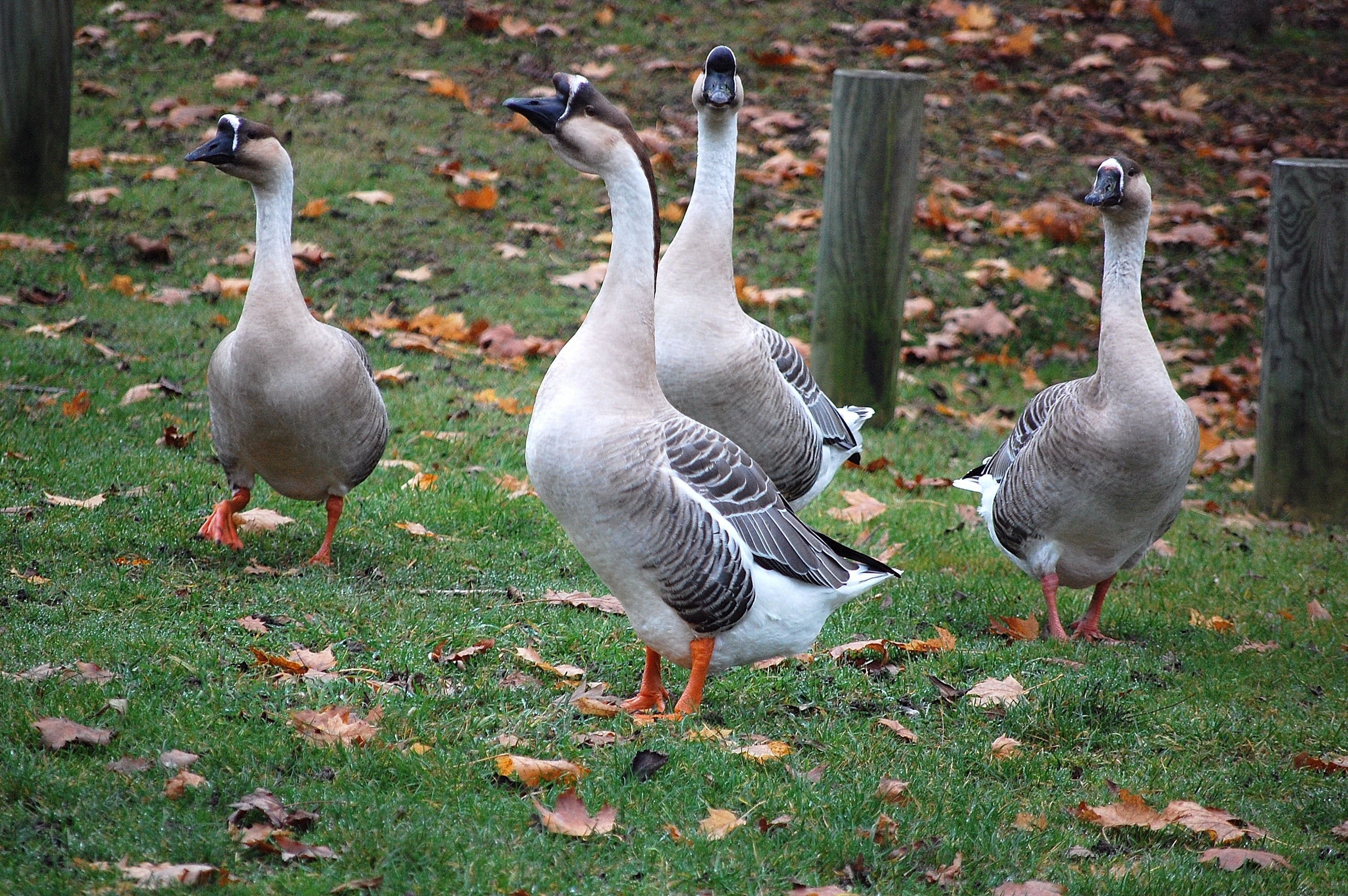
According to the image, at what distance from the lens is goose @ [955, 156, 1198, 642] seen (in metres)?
5.25

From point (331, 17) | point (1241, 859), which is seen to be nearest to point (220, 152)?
point (1241, 859)

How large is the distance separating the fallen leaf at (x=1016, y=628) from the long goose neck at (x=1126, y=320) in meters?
1.11

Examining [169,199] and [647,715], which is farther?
[169,199]

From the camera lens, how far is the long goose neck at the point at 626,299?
12.8 feet

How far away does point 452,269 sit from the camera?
952cm

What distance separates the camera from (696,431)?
4.17m

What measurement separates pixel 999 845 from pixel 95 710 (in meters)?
2.70

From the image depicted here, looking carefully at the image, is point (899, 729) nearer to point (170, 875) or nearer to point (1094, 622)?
point (1094, 622)

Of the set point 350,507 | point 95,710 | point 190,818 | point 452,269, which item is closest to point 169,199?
point 452,269

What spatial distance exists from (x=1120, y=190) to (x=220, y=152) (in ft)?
13.1

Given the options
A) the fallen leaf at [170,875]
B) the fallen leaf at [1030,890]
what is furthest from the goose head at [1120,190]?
the fallen leaf at [170,875]

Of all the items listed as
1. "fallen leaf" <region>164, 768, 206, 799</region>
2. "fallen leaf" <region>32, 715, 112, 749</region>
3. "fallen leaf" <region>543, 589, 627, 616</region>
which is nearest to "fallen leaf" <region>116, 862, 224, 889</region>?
"fallen leaf" <region>164, 768, 206, 799</region>

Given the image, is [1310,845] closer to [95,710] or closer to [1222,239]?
[95,710]

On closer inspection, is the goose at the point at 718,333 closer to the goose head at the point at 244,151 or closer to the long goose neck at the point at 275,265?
the long goose neck at the point at 275,265
